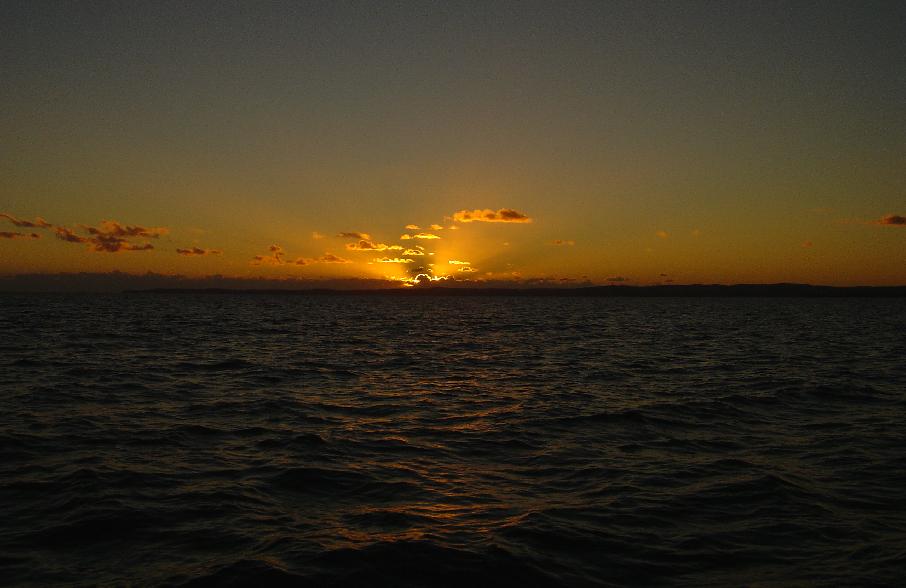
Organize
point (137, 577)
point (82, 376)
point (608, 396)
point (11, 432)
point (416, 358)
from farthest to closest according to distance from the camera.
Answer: point (416, 358) < point (82, 376) < point (608, 396) < point (11, 432) < point (137, 577)

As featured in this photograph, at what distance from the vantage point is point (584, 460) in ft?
46.6

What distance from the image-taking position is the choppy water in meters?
8.57

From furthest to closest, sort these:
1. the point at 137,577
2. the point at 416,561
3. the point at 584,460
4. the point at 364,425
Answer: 1. the point at 364,425
2. the point at 584,460
3. the point at 416,561
4. the point at 137,577

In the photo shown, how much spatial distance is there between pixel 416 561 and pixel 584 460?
662cm

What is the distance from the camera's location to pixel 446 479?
1263cm

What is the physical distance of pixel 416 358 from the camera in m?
37.0

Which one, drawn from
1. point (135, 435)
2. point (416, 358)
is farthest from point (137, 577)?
point (416, 358)

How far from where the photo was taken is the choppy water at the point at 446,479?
28.1 feet

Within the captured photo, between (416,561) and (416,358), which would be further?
(416,358)

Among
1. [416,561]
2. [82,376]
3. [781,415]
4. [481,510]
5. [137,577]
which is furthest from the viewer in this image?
[82,376]

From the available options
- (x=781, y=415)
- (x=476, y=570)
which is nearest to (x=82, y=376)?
(x=476, y=570)

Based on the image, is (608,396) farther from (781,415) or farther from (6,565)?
(6,565)

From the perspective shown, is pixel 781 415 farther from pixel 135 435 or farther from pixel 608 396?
pixel 135 435

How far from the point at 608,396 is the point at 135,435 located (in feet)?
49.7
